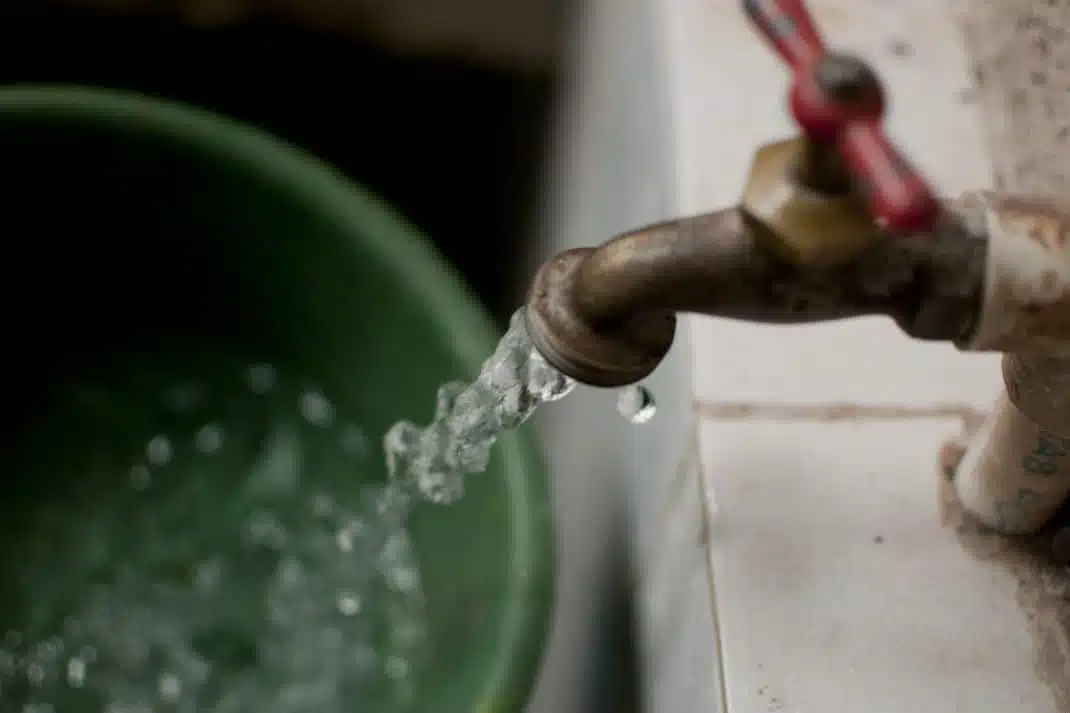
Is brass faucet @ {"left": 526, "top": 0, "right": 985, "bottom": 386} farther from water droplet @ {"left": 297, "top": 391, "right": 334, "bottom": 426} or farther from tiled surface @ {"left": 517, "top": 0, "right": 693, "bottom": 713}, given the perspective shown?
water droplet @ {"left": 297, "top": 391, "right": 334, "bottom": 426}

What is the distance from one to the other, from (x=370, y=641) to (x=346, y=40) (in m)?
0.39

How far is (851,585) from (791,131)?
0.16 meters

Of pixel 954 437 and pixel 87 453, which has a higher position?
pixel 954 437

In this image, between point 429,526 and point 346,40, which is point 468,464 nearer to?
point 429,526

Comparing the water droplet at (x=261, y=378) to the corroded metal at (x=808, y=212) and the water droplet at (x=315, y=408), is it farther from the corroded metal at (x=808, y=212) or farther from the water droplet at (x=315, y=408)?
the corroded metal at (x=808, y=212)

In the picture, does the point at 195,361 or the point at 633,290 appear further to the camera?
the point at 195,361

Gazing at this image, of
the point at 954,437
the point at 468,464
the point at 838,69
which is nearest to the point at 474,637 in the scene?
the point at 468,464

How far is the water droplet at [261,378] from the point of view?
708mm

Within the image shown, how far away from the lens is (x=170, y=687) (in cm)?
63

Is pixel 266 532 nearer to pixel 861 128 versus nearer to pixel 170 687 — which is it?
pixel 170 687

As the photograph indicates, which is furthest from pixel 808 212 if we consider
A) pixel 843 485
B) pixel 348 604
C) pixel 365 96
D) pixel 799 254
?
pixel 365 96

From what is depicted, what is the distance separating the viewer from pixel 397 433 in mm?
595

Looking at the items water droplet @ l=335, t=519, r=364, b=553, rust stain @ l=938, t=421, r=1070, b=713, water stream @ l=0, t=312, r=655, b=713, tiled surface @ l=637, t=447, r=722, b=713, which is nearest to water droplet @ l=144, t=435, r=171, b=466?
water stream @ l=0, t=312, r=655, b=713

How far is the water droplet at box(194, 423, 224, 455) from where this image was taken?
2.32 feet
